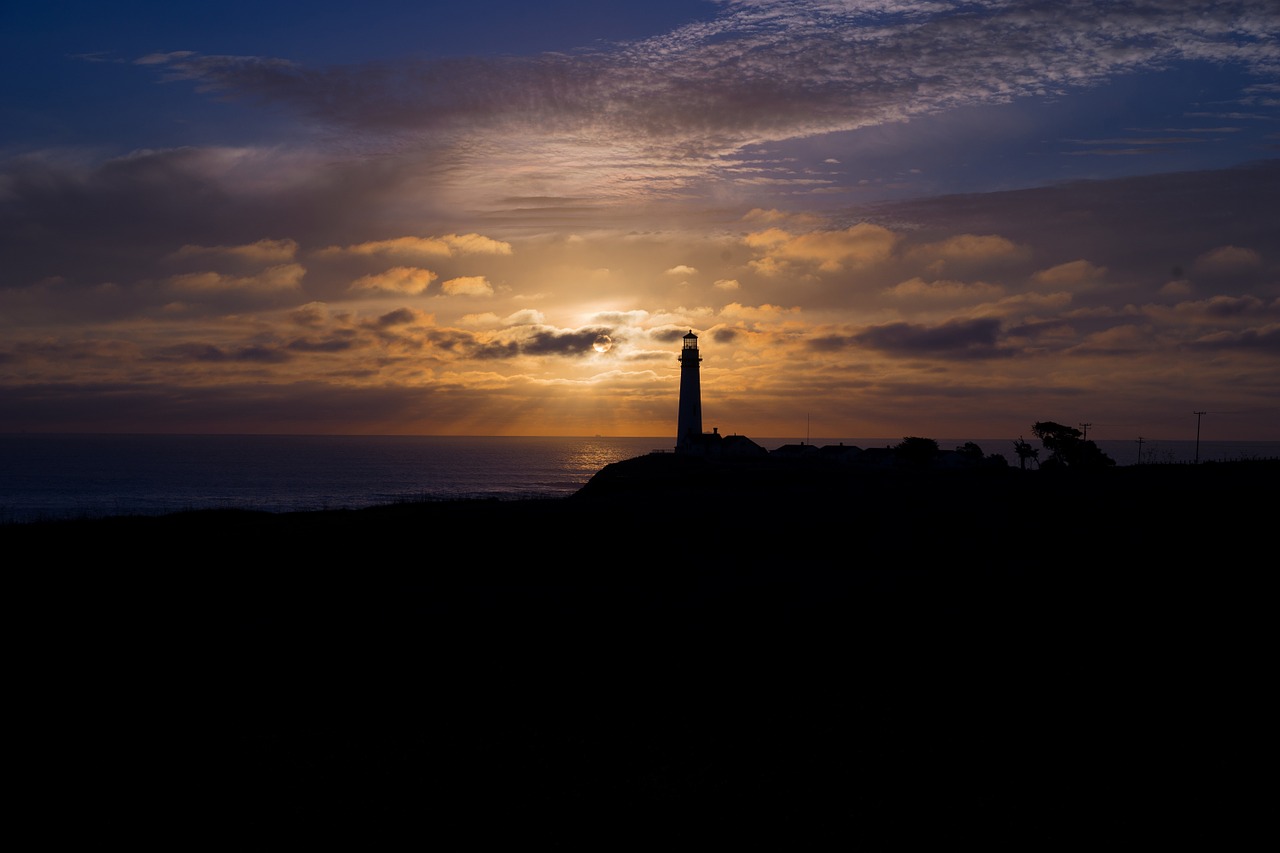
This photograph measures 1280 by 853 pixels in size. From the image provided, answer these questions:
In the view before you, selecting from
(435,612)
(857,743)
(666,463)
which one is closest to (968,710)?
(857,743)

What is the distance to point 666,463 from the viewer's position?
58.4 m

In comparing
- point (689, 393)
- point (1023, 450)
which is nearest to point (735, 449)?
point (689, 393)

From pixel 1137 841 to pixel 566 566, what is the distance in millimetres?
12209

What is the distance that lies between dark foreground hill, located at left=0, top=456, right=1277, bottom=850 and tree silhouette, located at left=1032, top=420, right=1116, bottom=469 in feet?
136

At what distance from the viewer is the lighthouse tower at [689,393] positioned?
244 ft

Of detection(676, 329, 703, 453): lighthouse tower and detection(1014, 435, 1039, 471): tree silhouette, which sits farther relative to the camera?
detection(676, 329, 703, 453): lighthouse tower

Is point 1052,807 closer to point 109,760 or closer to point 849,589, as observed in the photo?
point 849,589

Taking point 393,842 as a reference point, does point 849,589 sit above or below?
above

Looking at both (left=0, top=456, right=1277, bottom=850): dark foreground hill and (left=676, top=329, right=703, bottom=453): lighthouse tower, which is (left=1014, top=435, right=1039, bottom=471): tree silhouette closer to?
(left=676, top=329, right=703, bottom=453): lighthouse tower

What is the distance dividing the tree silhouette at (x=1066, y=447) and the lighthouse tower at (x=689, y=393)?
26330mm

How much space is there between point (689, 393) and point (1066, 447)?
29.5 m

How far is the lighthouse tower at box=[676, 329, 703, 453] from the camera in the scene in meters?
74.3

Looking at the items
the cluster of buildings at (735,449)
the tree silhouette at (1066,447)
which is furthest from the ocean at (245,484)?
the cluster of buildings at (735,449)

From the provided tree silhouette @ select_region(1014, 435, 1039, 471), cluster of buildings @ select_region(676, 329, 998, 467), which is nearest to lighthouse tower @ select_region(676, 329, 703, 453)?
cluster of buildings @ select_region(676, 329, 998, 467)
